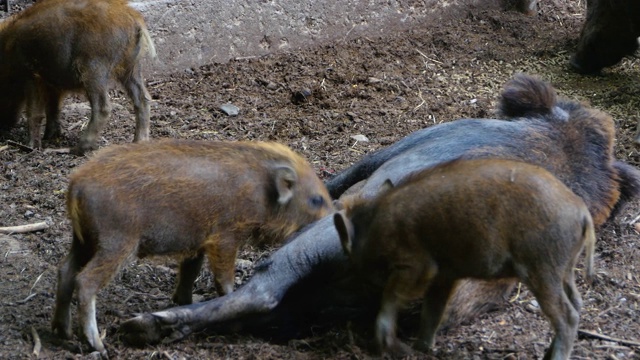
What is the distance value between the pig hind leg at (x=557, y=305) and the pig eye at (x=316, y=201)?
125 cm

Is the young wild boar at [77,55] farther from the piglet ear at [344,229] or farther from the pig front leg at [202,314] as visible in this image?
the piglet ear at [344,229]

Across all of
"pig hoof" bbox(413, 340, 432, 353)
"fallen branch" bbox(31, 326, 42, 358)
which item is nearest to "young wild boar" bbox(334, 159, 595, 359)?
"pig hoof" bbox(413, 340, 432, 353)

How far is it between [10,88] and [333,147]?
89.8 inches

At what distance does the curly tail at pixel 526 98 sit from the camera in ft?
19.4

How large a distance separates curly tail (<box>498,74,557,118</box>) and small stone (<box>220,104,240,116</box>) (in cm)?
215

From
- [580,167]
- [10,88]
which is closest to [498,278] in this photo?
[580,167]

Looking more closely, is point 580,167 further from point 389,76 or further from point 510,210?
point 389,76

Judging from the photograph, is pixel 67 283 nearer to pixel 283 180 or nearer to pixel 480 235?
pixel 283 180

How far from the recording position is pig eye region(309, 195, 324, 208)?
4777 millimetres

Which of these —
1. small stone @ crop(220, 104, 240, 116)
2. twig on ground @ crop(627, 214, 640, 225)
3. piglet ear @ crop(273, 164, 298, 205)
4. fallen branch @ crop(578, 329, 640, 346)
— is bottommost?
small stone @ crop(220, 104, 240, 116)

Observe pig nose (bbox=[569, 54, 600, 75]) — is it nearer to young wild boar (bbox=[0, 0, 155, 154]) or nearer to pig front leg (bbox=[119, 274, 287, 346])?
young wild boar (bbox=[0, 0, 155, 154])

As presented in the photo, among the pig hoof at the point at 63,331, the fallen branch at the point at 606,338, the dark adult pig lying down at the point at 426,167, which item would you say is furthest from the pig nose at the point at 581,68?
the pig hoof at the point at 63,331

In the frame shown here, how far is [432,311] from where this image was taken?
4289mm

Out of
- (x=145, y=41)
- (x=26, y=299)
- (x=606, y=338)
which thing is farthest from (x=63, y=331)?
(x=145, y=41)
